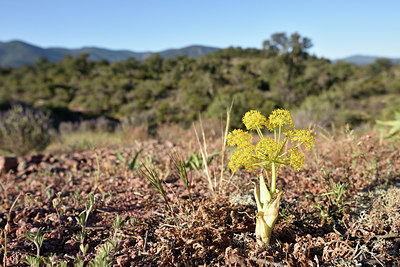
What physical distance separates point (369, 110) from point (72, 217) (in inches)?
1095

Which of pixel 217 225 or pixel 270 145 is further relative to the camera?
pixel 217 225

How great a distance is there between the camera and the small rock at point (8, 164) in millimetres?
3807

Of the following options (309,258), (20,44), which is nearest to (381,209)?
(309,258)

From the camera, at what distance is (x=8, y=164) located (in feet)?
12.8

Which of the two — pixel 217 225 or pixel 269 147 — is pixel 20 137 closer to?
pixel 217 225

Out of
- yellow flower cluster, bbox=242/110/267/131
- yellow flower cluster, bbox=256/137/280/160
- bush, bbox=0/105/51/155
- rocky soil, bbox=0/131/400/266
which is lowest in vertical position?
bush, bbox=0/105/51/155

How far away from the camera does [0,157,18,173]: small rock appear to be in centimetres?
381

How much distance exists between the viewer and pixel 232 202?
2295 mm

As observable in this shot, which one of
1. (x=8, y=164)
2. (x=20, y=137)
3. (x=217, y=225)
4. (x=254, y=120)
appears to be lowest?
(x=20, y=137)

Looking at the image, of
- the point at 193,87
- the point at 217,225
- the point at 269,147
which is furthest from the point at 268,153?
the point at 193,87

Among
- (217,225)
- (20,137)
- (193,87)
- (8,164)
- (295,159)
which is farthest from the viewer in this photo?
(193,87)

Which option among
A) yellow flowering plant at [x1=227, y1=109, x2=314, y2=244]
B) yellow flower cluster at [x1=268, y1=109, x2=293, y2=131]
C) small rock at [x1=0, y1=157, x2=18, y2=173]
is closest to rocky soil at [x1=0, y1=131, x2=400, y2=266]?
yellow flowering plant at [x1=227, y1=109, x2=314, y2=244]

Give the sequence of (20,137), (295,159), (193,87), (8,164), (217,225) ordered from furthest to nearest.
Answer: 1. (193,87)
2. (20,137)
3. (8,164)
4. (217,225)
5. (295,159)

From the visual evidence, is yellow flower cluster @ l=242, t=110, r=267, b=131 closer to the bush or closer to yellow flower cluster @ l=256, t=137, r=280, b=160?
yellow flower cluster @ l=256, t=137, r=280, b=160
